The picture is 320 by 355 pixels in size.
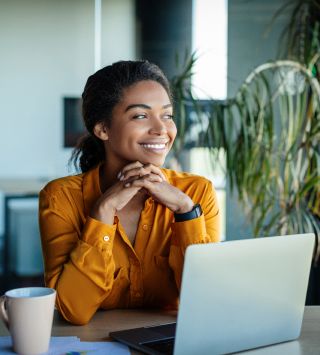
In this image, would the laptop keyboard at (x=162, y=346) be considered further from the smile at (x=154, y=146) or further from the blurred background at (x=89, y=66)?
the blurred background at (x=89, y=66)

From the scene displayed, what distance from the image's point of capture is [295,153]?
146 inches

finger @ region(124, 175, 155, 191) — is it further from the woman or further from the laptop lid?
the laptop lid

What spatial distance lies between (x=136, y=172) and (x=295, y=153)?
2.05 metres

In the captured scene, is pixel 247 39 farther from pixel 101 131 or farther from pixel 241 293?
pixel 241 293

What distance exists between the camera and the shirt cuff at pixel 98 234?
169 centimetres

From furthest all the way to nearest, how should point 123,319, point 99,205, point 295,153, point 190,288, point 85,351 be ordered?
point 295,153
point 99,205
point 123,319
point 85,351
point 190,288

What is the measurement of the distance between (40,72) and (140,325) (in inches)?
117

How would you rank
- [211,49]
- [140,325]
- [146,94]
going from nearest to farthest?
1. [140,325]
2. [146,94]
3. [211,49]

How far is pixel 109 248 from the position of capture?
1.70 metres

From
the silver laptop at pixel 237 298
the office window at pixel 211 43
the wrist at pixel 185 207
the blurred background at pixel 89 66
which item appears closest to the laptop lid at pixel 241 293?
the silver laptop at pixel 237 298

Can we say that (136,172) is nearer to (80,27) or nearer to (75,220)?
(75,220)

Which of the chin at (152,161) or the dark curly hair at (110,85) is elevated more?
the dark curly hair at (110,85)

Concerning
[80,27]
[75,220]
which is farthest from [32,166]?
[75,220]

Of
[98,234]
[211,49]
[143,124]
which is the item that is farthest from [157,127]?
[211,49]
